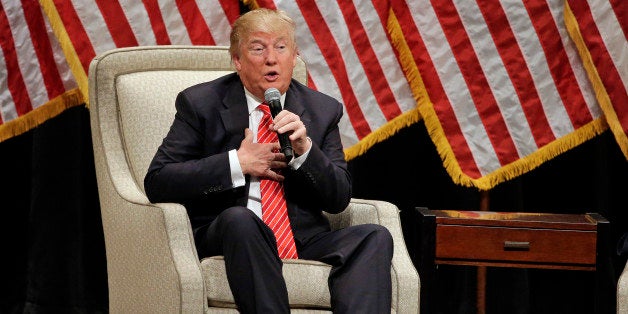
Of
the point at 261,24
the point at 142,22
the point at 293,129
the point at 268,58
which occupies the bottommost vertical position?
the point at 293,129

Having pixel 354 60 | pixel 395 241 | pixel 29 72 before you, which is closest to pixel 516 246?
pixel 395 241

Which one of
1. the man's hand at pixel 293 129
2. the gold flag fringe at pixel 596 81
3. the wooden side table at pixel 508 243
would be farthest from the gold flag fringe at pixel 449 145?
the man's hand at pixel 293 129

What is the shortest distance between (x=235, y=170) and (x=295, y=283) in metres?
0.38

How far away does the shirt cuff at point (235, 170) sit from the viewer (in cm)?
300

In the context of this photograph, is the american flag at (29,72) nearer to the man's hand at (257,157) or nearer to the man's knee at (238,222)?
the man's hand at (257,157)

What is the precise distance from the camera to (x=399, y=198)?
14.6ft

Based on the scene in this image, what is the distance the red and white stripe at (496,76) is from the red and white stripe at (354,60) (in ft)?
0.34

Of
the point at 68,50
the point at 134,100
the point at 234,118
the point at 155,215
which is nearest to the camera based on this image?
the point at 155,215

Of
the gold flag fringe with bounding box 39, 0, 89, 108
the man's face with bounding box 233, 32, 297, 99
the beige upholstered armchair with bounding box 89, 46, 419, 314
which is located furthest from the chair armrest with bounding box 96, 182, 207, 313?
the gold flag fringe with bounding box 39, 0, 89, 108

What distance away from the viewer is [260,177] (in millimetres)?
3088

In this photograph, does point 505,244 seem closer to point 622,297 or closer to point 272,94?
point 622,297

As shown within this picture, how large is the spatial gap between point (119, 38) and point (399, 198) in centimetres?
135

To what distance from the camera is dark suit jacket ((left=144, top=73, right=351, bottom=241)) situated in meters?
2.99

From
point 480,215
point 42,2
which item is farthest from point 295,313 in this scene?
point 42,2
